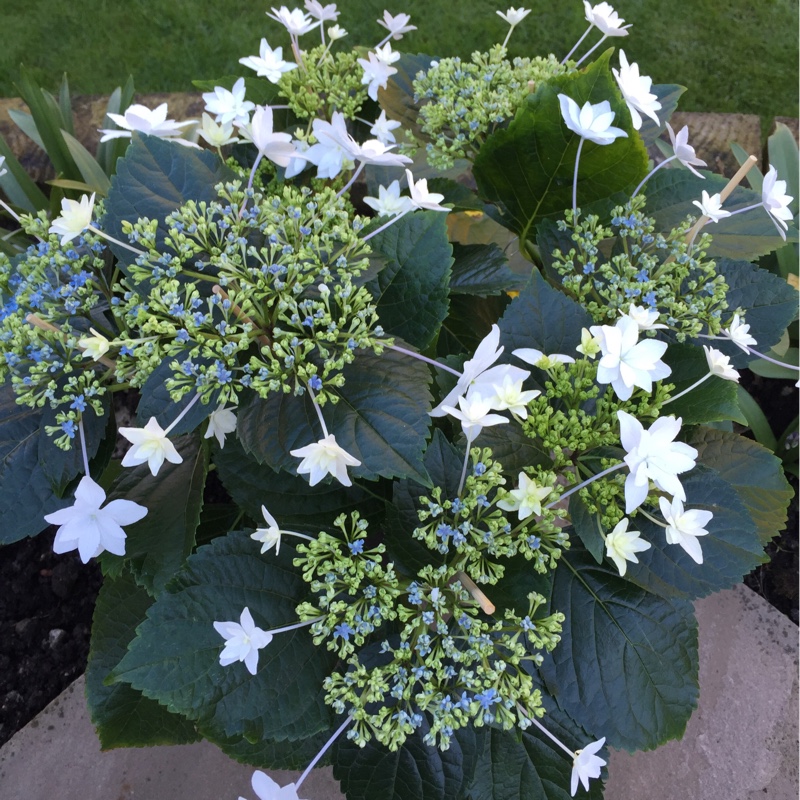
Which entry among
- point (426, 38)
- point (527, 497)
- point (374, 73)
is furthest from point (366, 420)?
point (426, 38)

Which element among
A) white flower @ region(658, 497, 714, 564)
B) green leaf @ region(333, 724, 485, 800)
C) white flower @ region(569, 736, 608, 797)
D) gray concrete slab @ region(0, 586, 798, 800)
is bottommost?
gray concrete slab @ region(0, 586, 798, 800)

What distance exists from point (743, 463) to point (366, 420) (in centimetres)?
57

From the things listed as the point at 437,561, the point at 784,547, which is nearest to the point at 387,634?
the point at 437,561

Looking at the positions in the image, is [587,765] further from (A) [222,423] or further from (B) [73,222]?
(B) [73,222]

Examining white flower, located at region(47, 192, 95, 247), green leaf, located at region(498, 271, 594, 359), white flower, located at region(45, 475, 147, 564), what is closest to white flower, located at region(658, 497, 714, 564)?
green leaf, located at region(498, 271, 594, 359)

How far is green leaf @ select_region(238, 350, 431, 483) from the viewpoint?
72 cm

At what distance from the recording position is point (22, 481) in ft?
2.81

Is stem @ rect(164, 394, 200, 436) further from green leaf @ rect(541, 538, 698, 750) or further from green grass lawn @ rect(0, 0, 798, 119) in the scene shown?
green grass lawn @ rect(0, 0, 798, 119)

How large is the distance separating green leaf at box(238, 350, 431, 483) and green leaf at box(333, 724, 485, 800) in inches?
15.7

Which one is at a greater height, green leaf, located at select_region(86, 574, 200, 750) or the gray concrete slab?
green leaf, located at select_region(86, 574, 200, 750)

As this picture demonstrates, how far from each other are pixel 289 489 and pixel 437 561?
23 cm

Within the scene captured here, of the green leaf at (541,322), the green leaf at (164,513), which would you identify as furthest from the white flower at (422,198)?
the green leaf at (164,513)

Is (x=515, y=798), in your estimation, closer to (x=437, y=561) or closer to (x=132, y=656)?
(x=437, y=561)

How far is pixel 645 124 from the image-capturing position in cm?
115
